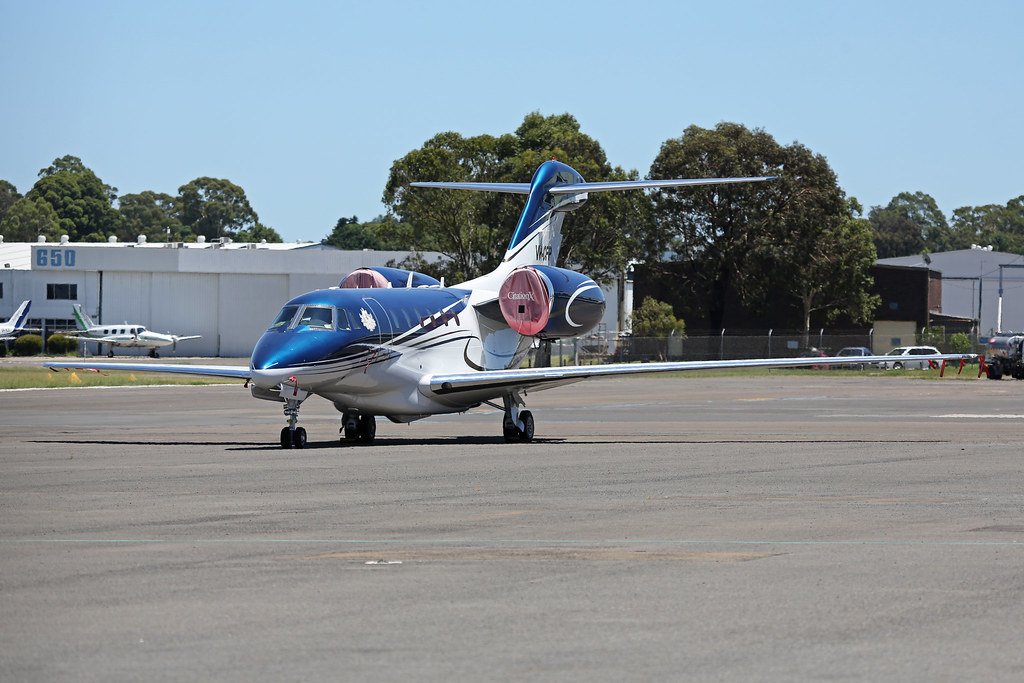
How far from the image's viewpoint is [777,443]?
27.5 m

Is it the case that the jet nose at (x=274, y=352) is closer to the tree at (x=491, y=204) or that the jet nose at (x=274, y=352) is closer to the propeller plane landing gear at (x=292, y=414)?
the propeller plane landing gear at (x=292, y=414)

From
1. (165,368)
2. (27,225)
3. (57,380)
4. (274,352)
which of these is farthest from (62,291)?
(274,352)

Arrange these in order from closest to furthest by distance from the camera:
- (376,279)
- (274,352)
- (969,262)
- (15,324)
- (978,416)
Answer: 1. (274,352)
2. (376,279)
3. (978,416)
4. (15,324)
5. (969,262)

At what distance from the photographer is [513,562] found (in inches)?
476

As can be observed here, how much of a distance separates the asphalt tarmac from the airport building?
82073mm

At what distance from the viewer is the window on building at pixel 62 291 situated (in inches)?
4407

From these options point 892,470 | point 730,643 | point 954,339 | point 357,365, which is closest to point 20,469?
point 357,365

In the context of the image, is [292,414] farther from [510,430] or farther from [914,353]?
[914,353]

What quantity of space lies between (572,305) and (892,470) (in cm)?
1134

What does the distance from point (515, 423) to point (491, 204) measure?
57576 millimetres

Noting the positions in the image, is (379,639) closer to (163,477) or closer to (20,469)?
(163,477)

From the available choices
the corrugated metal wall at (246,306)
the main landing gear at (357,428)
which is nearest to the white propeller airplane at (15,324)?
the corrugated metal wall at (246,306)

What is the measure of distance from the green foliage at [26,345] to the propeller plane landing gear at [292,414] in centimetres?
8368

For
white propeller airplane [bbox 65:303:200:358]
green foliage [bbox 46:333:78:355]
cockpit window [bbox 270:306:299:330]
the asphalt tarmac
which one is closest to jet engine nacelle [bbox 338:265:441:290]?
cockpit window [bbox 270:306:299:330]
